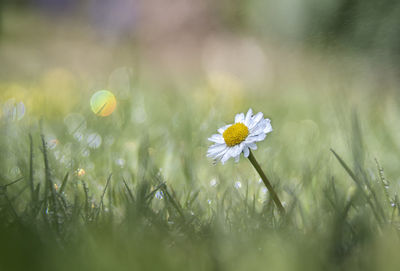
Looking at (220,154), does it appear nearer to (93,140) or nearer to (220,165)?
(220,165)

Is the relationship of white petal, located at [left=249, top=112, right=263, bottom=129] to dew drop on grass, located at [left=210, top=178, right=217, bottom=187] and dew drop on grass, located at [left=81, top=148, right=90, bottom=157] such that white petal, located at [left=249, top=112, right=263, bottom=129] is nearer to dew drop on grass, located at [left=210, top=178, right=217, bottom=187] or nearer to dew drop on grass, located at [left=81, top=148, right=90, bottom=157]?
dew drop on grass, located at [left=210, top=178, right=217, bottom=187]

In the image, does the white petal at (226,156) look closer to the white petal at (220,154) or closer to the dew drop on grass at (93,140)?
the white petal at (220,154)

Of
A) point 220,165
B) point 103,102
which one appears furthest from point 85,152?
point 103,102

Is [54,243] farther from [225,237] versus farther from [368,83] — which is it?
[368,83]

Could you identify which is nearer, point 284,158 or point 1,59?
point 284,158

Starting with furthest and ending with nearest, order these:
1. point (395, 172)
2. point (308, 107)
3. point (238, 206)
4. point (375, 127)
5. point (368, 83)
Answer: point (308, 107) → point (368, 83) → point (375, 127) → point (395, 172) → point (238, 206)

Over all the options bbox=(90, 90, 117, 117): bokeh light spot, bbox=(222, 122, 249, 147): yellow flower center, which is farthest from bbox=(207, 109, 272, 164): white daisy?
bbox=(90, 90, 117, 117): bokeh light spot

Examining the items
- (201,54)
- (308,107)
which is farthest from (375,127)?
(201,54)
